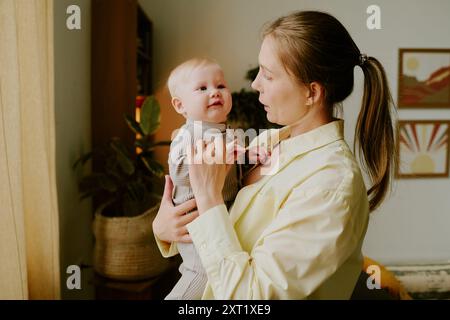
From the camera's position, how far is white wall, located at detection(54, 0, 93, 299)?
1.95 meters

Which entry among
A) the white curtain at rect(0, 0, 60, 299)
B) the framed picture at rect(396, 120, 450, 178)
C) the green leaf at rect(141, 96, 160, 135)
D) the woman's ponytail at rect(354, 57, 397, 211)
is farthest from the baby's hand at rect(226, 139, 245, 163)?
the framed picture at rect(396, 120, 450, 178)

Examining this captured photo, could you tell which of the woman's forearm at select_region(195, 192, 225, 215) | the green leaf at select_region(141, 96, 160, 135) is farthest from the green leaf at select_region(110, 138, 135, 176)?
the woman's forearm at select_region(195, 192, 225, 215)

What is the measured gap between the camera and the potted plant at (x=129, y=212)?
77.5 inches

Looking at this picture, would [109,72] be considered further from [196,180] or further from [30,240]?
[196,180]

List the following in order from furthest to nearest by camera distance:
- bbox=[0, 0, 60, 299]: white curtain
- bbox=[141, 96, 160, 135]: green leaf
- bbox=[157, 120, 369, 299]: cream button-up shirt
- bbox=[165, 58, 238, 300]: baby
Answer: bbox=[141, 96, 160, 135]: green leaf → bbox=[0, 0, 60, 299]: white curtain → bbox=[165, 58, 238, 300]: baby → bbox=[157, 120, 369, 299]: cream button-up shirt

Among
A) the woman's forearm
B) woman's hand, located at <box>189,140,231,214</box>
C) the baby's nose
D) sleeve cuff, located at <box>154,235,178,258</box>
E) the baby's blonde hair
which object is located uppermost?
the baby's blonde hair

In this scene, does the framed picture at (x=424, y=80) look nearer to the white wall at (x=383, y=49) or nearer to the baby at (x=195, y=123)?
the white wall at (x=383, y=49)

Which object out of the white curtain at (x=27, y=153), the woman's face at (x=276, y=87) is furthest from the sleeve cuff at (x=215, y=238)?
the white curtain at (x=27, y=153)

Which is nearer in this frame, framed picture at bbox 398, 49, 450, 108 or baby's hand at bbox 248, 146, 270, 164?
baby's hand at bbox 248, 146, 270, 164

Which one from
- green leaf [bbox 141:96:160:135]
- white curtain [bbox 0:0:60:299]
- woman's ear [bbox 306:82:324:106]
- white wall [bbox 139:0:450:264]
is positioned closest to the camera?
woman's ear [bbox 306:82:324:106]

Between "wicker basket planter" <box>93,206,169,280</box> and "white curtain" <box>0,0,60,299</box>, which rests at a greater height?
"white curtain" <box>0,0,60,299</box>

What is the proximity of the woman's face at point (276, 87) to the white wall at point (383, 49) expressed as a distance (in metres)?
1.77

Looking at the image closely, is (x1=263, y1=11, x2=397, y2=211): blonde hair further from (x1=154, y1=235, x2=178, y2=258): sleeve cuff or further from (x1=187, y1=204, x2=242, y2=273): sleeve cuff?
(x1=154, y1=235, x2=178, y2=258): sleeve cuff
